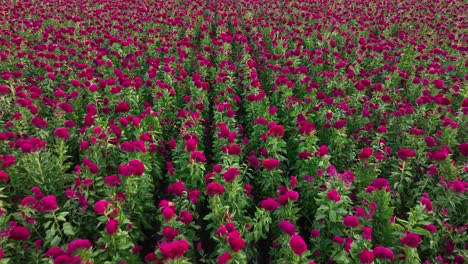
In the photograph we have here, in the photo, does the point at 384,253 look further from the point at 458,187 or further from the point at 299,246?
the point at 458,187

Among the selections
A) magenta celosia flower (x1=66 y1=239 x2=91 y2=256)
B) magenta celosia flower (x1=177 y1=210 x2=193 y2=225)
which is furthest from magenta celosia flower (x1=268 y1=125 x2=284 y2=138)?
magenta celosia flower (x1=66 y1=239 x2=91 y2=256)

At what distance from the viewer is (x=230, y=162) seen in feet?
14.0

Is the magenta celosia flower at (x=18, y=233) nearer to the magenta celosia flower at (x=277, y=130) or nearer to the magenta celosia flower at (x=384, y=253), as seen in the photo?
the magenta celosia flower at (x=277, y=130)

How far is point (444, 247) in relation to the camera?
376 centimetres

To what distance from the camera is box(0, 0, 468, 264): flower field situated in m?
3.38

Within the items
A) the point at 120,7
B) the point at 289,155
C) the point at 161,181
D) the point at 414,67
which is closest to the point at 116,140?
the point at 161,181

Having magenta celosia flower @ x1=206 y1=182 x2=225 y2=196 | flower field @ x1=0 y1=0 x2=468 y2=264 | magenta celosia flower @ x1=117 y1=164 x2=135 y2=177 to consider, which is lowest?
flower field @ x1=0 y1=0 x2=468 y2=264

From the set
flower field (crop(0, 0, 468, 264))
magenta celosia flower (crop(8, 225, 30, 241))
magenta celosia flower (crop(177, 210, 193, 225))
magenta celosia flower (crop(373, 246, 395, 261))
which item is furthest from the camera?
flower field (crop(0, 0, 468, 264))

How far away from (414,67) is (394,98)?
136cm

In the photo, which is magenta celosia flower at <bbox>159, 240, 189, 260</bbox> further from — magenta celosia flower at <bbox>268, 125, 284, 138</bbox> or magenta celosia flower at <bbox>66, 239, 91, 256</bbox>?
magenta celosia flower at <bbox>268, 125, 284, 138</bbox>

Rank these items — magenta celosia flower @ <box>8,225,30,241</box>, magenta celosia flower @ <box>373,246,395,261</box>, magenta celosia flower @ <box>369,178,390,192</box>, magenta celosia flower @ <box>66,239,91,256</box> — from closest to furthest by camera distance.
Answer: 1. magenta celosia flower @ <box>66,239,91,256</box>
2. magenta celosia flower @ <box>373,246,395,261</box>
3. magenta celosia flower @ <box>8,225,30,241</box>
4. magenta celosia flower @ <box>369,178,390,192</box>

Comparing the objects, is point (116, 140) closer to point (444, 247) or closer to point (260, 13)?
point (444, 247)

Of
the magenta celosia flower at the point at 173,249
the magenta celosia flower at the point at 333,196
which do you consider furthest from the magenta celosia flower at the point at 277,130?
the magenta celosia flower at the point at 173,249

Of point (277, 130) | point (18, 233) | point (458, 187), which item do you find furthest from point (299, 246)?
point (18, 233)
